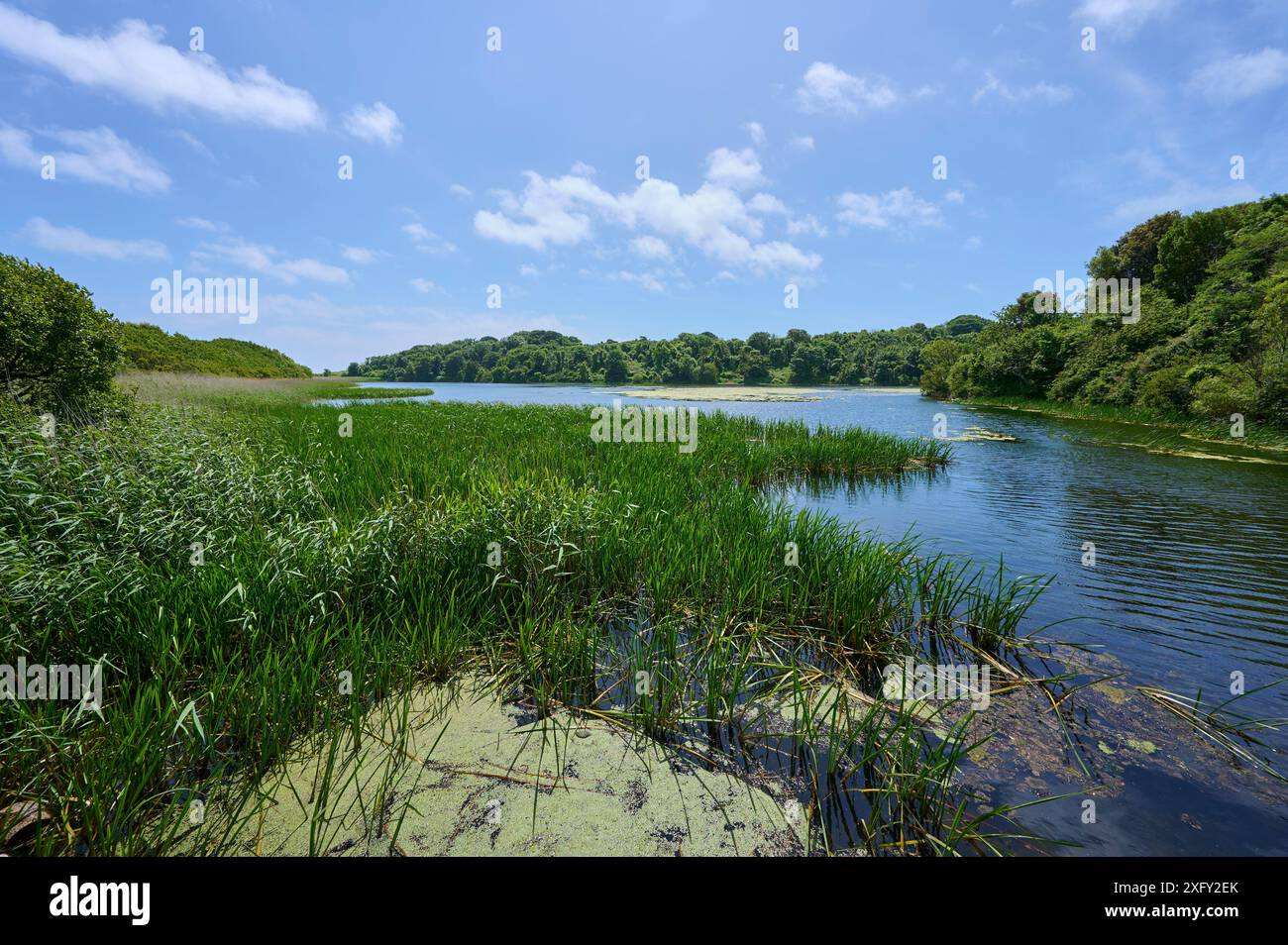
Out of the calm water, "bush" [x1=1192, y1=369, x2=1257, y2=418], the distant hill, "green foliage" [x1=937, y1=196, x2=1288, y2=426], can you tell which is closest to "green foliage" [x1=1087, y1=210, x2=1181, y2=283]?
"green foliage" [x1=937, y1=196, x2=1288, y2=426]

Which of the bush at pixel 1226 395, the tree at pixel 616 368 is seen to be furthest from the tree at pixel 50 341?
the tree at pixel 616 368

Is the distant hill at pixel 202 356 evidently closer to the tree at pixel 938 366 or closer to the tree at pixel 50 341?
the tree at pixel 50 341

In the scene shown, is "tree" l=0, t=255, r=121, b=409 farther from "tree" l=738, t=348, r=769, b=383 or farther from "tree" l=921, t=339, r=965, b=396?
"tree" l=738, t=348, r=769, b=383

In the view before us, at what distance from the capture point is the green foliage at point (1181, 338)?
855 inches

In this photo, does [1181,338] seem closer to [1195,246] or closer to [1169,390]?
[1169,390]

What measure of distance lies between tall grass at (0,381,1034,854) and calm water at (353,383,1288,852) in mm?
1072

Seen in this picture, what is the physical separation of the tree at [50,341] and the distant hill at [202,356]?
843 inches

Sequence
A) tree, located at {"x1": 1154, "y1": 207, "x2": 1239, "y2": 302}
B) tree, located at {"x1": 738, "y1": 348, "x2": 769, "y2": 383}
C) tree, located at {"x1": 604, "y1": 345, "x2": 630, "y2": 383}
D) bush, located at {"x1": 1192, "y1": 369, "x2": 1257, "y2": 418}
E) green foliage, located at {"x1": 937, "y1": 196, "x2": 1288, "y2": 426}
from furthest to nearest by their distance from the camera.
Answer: tree, located at {"x1": 604, "y1": 345, "x2": 630, "y2": 383} < tree, located at {"x1": 738, "y1": 348, "x2": 769, "y2": 383} < tree, located at {"x1": 1154, "y1": 207, "x2": 1239, "y2": 302} < green foliage, located at {"x1": 937, "y1": 196, "x2": 1288, "y2": 426} < bush, located at {"x1": 1192, "y1": 369, "x2": 1257, "y2": 418}

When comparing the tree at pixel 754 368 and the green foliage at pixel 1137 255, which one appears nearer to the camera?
the green foliage at pixel 1137 255

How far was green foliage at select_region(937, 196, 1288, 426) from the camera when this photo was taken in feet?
71.3
